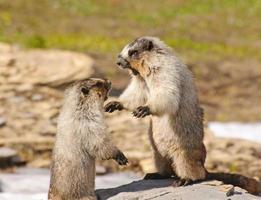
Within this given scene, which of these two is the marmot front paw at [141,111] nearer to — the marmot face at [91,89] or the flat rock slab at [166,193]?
the marmot face at [91,89]

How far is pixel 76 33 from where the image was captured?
1510 inches

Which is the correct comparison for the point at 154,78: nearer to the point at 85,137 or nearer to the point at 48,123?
the point at 85,137

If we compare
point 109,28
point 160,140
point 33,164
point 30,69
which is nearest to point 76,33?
point 109,28

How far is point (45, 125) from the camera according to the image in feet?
57.1

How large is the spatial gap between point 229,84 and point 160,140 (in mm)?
18475

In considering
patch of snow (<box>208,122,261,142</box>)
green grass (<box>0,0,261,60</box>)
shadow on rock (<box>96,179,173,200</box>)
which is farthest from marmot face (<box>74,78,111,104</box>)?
green grass (<box>0,0,261,60</box>)

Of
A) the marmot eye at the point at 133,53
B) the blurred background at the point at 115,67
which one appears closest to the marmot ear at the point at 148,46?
the marmot eye at the point at 133,53

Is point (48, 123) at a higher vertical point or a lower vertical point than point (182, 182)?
higher

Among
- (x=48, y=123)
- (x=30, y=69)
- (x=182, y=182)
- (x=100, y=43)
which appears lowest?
(x=182, y=182)

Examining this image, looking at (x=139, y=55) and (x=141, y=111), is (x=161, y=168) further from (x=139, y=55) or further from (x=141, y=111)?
(x=139, y=55)

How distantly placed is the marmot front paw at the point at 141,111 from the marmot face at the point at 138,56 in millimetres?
561

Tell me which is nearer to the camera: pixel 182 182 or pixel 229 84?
pixel 182 182

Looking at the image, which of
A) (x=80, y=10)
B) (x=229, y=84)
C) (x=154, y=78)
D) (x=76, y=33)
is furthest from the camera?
(x=80, y=10)

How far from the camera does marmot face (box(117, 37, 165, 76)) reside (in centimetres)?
1041
